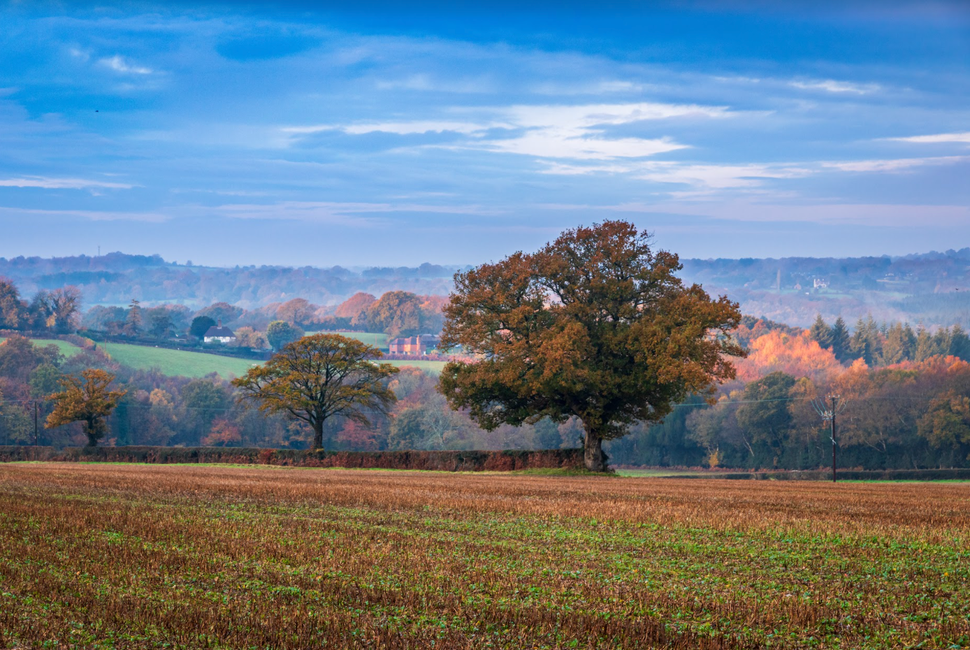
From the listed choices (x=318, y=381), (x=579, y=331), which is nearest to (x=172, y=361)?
(x=318, y=381)

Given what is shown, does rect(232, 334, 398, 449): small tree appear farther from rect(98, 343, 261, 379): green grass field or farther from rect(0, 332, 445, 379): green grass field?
rect(98, 343, 261, 379): green grass field

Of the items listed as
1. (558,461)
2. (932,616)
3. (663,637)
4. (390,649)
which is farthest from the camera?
(558,461)

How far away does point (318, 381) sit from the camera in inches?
2889

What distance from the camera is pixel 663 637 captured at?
27.6 ft

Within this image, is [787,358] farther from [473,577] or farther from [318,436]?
[473,577]

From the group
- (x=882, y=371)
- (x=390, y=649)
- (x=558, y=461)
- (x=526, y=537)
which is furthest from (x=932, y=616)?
(x=882, y=371)

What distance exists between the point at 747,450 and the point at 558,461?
262 ft

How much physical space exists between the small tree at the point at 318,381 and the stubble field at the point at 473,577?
172 ft

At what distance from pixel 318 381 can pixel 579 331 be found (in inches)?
1220

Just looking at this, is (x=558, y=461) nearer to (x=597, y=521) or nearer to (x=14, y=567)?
(x=597, y=521)

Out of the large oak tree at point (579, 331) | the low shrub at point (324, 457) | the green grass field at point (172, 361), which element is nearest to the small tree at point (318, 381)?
the low shrub at point (324, 457)

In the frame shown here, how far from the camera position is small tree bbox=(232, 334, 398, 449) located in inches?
2835

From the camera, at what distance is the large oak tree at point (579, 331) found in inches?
1907

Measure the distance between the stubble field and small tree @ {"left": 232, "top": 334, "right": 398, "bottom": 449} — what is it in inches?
2059
